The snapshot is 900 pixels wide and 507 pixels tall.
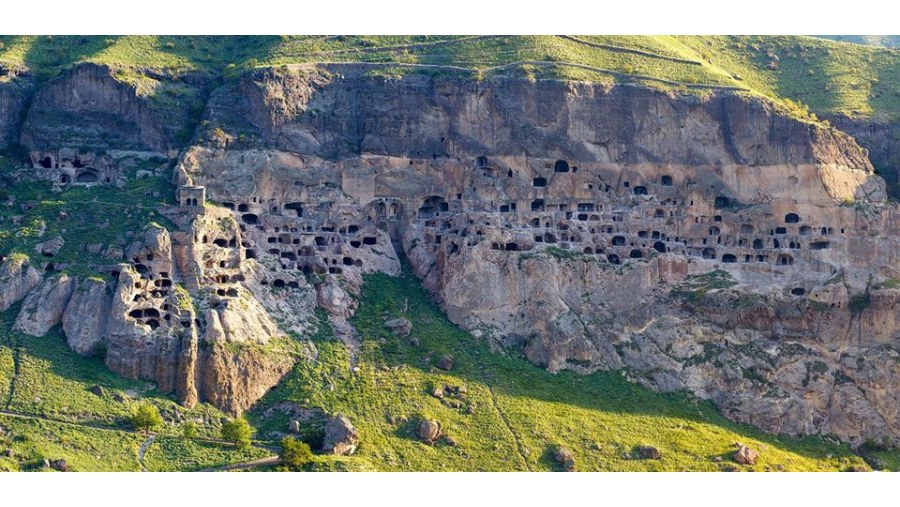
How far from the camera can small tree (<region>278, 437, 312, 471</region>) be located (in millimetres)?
93000

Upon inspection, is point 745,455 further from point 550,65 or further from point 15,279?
point 15,279

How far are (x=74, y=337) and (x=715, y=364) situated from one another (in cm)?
3713

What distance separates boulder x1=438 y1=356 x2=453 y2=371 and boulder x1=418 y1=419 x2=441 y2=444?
5.99 m

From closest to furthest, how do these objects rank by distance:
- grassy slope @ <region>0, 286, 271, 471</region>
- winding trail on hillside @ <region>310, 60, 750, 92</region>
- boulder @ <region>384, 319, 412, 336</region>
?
grassy slope @ <region>0, 286, 271, 471</region> → boulder @ <region>384, 319, 412, 336</region> → winding trail on hillside @ <region>310, 60, 750, 92</region>

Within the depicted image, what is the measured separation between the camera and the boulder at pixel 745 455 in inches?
3878

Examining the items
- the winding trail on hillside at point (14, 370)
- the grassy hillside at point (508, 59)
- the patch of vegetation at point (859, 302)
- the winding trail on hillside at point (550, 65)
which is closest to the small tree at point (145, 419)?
the winding trail on hillside at point (14, 370)

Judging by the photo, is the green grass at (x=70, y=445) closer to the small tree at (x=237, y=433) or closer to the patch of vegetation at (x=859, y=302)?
the small tree at (x=237, y=433)

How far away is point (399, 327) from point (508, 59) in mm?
23108

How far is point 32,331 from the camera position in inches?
3903

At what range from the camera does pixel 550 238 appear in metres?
112

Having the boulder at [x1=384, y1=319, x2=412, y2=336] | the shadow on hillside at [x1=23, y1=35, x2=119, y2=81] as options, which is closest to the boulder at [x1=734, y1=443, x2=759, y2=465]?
the boulder at [x1=384, y1=319, x2=412, y2=336]

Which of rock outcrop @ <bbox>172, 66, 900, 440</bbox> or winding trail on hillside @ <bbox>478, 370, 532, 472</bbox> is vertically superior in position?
rock outcrop @ <bbox>172, 66, 900, 440</bbox>

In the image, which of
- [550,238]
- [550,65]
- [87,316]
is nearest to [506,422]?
[550,238]

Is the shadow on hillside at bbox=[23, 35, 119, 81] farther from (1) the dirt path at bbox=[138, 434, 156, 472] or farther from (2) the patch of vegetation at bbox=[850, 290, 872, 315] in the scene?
(2) the patch of vegetation at bbox=[850, 290, 872, 315]
